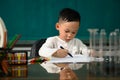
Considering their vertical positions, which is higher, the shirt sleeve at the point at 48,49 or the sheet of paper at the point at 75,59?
the shirt sleeve at the point at 48,49

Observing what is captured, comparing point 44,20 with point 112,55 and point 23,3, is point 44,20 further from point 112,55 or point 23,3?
point 112,55

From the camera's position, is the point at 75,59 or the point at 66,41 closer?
the point at 75,59

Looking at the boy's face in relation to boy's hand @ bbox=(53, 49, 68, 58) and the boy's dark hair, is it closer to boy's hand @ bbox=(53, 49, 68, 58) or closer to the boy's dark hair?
the boy's dark hair

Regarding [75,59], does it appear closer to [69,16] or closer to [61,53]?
[61,53]

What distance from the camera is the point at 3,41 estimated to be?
3.98 feet

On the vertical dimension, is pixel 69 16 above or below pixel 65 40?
above

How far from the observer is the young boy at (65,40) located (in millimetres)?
1545

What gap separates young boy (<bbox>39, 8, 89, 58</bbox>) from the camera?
1.55 meters

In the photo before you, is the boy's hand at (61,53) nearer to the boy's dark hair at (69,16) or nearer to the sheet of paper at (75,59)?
the sheet of paper at (75,59)

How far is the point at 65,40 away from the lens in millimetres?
1685

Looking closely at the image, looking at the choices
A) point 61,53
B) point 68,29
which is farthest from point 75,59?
point 68,29

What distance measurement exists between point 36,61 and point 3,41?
29 cm

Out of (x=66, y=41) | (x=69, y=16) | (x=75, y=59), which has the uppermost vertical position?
(x=69, y=16)

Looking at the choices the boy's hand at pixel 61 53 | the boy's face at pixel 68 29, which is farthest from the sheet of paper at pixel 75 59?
the boy's face at pixel 68 29
